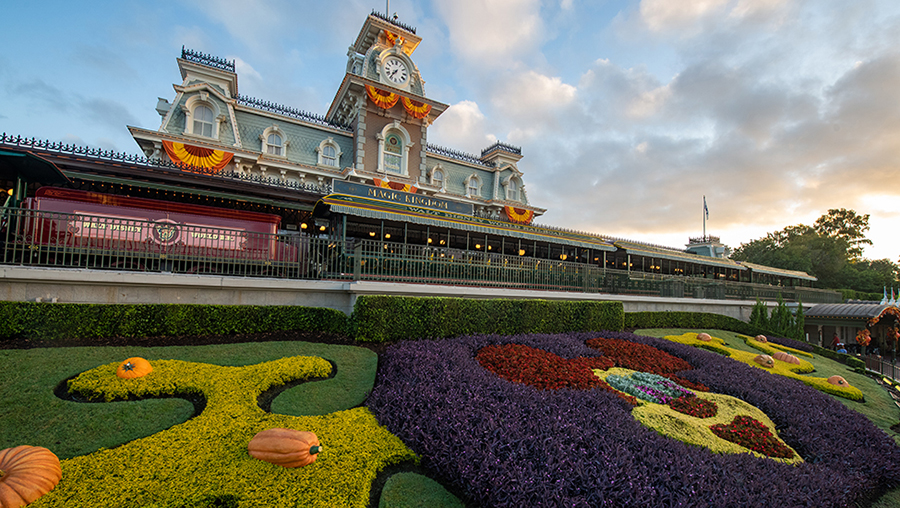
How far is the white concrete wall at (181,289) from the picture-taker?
754 centimetres

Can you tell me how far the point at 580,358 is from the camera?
29.8ft

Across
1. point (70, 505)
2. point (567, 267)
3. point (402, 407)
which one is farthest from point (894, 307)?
point (70, 505)

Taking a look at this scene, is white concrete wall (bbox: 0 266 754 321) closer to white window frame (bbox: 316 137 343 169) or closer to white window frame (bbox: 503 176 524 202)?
white window frame (bbox: 316 137 343 169)

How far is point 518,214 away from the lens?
33594mm

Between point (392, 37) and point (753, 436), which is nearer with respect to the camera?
point (753, 436)

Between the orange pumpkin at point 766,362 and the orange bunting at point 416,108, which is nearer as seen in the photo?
the orange pumpkin at point 766,362

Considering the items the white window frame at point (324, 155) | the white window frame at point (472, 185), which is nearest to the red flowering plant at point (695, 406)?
the white window frame at point (324, 155)

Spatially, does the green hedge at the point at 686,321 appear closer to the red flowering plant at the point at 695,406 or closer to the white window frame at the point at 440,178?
the red flowering plant at the point at 695,406

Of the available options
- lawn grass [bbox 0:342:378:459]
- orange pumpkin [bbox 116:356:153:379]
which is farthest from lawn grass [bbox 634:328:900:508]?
orange pumpkin [bbox 116:356:153:379]

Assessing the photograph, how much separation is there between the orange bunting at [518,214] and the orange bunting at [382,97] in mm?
13605

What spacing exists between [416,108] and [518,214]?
44.3 ft

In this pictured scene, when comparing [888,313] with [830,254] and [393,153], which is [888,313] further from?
[830,254]

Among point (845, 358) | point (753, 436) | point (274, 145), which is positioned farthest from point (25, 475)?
point (845, 358)

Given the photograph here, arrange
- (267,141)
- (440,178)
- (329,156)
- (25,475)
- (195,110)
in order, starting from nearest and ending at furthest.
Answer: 1. (25,475)
2. (195,110)
3. (267,141)
4. (329,156)
5. (440,178)
